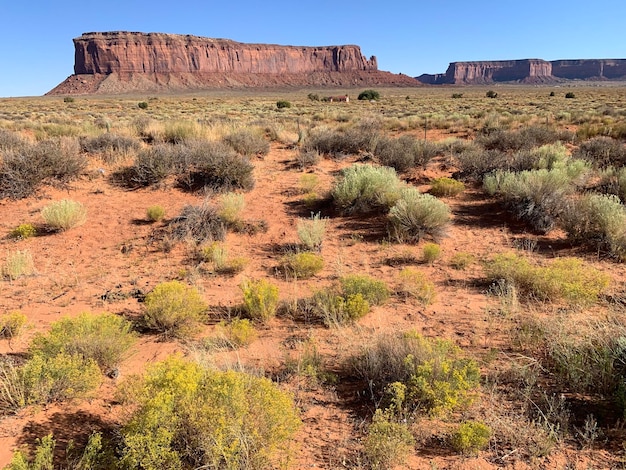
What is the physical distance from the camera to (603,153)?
10.9 m

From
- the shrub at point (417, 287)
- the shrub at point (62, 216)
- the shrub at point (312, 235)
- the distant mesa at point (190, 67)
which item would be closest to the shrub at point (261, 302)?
the shrub at point (417, 287)

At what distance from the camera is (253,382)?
2854mm

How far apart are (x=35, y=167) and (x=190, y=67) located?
13320 cm

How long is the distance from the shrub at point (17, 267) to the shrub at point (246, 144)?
20.8 ft

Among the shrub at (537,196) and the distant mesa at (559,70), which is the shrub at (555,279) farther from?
the distant mesa at (559,70)

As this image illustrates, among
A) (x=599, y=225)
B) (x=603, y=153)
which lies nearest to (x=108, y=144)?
(x=599, y=225)

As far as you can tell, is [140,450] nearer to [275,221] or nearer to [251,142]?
[275,221]

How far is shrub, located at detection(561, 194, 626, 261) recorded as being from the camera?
5910 mm

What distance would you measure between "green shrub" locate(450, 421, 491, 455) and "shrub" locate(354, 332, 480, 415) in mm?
247

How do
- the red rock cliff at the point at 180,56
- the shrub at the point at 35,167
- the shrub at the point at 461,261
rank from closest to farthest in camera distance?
the shrub at the point at 461,261 < the shrub at the point at 35,167 < the red rock cliff at the point at 180,56

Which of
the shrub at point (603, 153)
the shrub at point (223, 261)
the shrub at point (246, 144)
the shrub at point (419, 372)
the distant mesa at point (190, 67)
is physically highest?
the distant mesa at point (190, 67)

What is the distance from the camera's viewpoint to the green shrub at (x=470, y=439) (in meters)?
2.62

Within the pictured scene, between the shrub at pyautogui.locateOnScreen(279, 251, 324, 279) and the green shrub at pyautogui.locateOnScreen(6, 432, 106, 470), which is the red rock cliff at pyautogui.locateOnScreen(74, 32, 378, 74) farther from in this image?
the green shrub at pyautogui.locateOnScreen(6, 432, 106, 470)

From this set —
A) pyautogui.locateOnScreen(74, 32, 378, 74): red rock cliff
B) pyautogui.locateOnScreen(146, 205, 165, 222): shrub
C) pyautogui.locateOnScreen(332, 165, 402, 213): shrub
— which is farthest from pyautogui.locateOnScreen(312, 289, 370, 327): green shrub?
pyautogui.locateOnScreen(74, 32, 378, 74): red rock cliff
